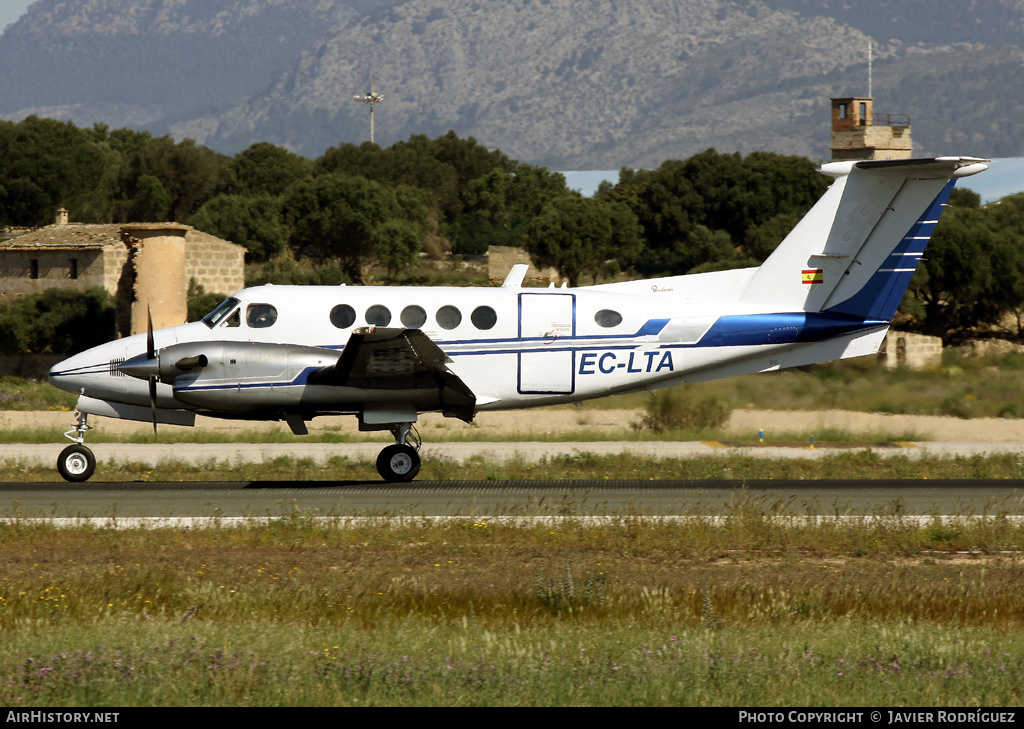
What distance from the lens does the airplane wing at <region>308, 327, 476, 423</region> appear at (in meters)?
16.7

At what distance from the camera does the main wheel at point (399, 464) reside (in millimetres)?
18609

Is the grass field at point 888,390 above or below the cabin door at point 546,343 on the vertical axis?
below

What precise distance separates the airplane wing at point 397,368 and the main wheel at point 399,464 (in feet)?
3.34

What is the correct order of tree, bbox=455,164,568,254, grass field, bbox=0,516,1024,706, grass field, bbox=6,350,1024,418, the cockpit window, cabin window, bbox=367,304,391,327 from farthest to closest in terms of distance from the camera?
tree, bbox=455,164,568,254, grass field, bbox=6,350,1024,418, the cockpit window, cabin window, bbox=367,304,391,327, grass field, bbox=0,516,1024,706

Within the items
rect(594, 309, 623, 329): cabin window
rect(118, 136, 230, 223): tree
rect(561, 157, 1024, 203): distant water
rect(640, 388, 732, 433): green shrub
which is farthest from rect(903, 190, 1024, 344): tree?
rect(561, 157, 1024, 203): distant water

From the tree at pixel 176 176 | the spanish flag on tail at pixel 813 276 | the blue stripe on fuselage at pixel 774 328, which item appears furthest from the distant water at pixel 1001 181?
the blue stripe on fuselage at pixel 774 328

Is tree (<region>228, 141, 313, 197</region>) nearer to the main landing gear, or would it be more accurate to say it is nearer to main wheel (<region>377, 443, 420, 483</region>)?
the main landing gear

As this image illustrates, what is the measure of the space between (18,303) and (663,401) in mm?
35212

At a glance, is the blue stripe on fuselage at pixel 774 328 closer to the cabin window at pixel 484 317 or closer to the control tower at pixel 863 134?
the cabin window at pixel 484 317

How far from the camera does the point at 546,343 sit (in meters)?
18.5

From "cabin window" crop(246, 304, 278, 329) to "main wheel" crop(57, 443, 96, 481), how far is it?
3554 millimetres

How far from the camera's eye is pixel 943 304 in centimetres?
4938
